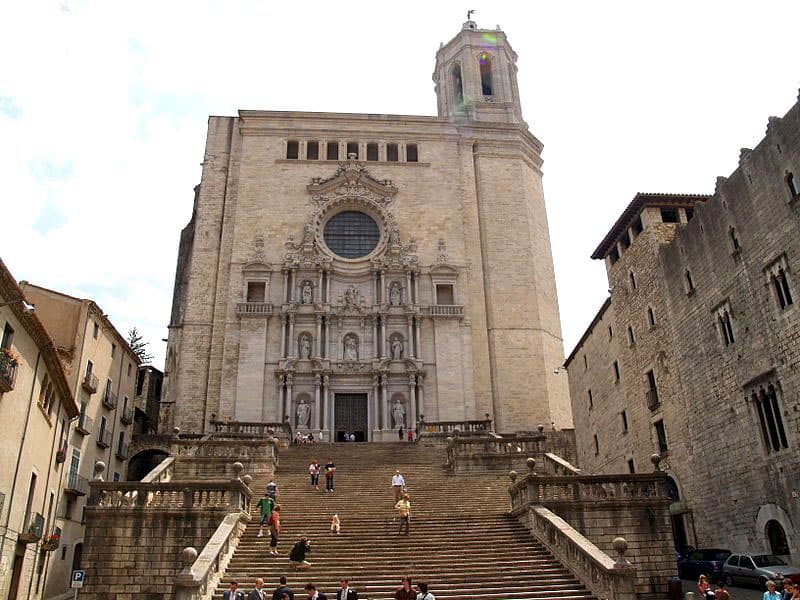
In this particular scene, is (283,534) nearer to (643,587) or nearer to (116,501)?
(116,501)

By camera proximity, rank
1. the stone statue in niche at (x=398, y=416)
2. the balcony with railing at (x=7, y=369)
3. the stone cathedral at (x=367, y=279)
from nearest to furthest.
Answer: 1. the balcony with railing at (x=7, y=369)
2. the stone statue in niche at (x=398, y=416)
3. the stone cathedral at (x=367, y=279)

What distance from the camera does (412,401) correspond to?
3259 centimetres

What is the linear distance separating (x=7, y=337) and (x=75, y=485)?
32.8 feet

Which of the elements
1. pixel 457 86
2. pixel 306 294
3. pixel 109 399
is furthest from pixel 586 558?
pixel 457 86

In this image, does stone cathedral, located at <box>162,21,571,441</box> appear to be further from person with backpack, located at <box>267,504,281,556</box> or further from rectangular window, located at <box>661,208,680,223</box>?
person with backpack, located at <box>267,504,281,556</box>

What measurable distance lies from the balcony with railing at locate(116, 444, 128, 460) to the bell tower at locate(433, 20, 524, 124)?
2536 cm

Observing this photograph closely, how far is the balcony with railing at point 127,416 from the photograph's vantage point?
31025 millimetres

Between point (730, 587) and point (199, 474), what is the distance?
15.1 m

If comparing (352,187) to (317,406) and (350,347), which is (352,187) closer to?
(350,347)

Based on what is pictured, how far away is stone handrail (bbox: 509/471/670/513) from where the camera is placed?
15672 mm

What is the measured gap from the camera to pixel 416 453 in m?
24.1

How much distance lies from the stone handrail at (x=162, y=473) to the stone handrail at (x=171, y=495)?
1.14m

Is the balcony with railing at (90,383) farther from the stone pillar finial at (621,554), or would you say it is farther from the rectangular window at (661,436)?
the rectangular window at (661,436)

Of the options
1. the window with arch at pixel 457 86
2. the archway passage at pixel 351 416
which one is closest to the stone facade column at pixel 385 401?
the archway passage at pixel 351 416
